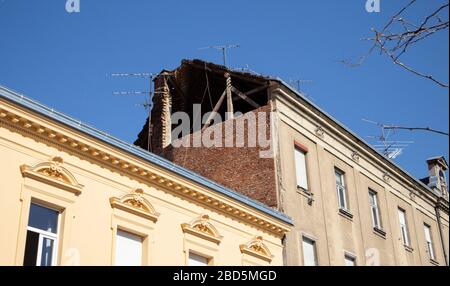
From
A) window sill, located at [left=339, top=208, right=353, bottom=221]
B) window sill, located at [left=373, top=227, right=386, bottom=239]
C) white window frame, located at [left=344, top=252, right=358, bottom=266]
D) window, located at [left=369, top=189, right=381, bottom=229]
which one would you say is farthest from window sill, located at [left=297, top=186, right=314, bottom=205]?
window, located at [left=369, top=189, right=381, bottom=229]

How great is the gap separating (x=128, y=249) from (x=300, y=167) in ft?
26.7

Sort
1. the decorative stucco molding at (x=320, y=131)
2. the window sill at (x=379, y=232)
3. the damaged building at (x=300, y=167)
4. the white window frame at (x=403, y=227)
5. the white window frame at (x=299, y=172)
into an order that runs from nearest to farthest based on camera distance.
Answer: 1. the damaged building at (x=300, y=167)
2. the white window frame at (x=299, y=172)
3. the decorative stucco molding at (x=320, y=131)
4. the window sill at (x=379, y=232)
5. the white window frame at (x=403, y=227)

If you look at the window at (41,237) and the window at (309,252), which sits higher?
the window at (309,252)

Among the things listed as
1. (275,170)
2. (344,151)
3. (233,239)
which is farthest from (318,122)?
(233,239)

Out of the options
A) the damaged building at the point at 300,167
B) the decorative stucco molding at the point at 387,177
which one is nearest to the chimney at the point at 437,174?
the damaged building at the point at 300,167

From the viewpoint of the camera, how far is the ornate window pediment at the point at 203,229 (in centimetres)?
1576

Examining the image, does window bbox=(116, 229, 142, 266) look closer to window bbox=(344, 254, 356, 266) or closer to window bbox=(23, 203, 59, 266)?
window bbox=(23, 203, 59, 266)

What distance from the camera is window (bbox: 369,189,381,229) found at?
23938 mm

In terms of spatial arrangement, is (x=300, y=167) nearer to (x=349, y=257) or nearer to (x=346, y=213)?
(x=346, y=213)

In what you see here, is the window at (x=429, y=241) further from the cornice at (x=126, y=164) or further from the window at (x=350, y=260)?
the cornice at (x=126, y=164)

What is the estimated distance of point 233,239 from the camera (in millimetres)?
17031

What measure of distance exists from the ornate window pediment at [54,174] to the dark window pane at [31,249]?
3.68 ft

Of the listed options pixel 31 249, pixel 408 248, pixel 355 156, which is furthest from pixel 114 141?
pixel 408 248
